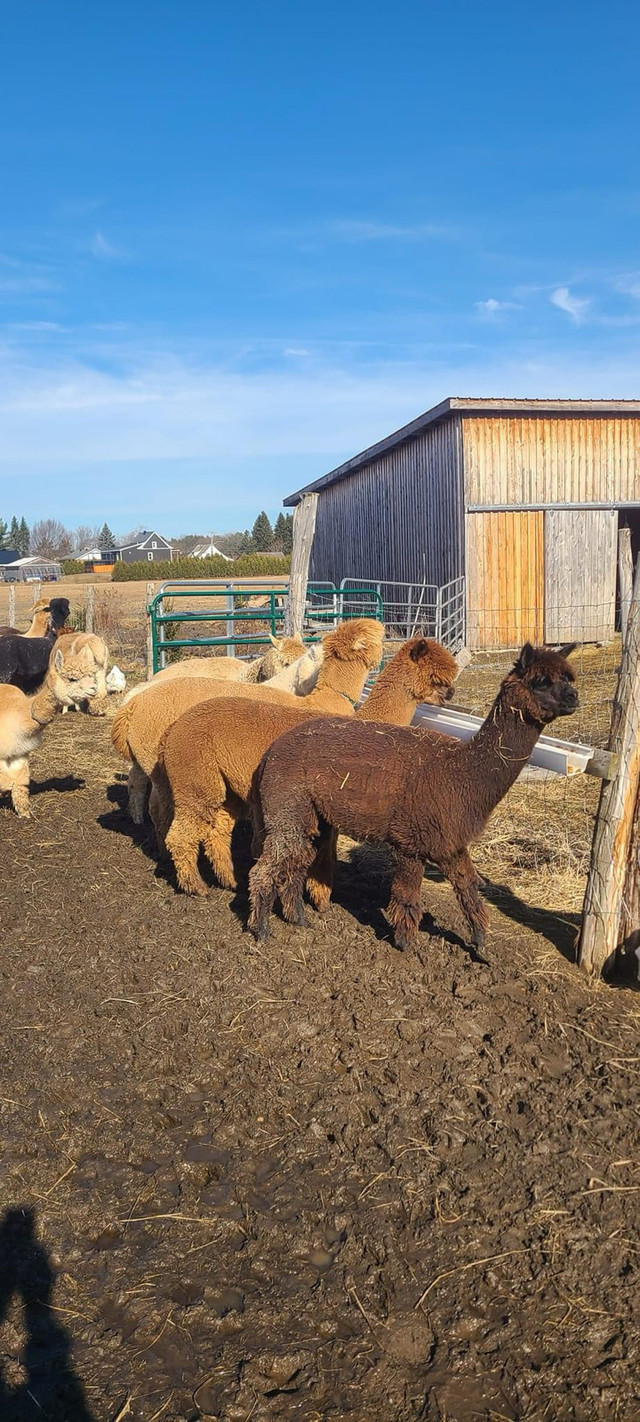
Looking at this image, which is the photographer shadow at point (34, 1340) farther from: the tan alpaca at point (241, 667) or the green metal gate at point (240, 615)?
the green metal gate at point (240, 615)

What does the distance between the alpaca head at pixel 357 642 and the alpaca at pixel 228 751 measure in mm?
478

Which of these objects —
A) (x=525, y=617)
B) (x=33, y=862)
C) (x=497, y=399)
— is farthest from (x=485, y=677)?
(x=33, y=862)

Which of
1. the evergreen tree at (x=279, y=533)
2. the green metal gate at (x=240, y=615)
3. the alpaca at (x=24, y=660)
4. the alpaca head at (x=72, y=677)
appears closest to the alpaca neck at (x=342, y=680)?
the alpaca head at (x=72, y=677)

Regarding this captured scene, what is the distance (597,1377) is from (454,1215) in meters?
0.71

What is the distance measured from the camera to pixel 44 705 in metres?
8.62

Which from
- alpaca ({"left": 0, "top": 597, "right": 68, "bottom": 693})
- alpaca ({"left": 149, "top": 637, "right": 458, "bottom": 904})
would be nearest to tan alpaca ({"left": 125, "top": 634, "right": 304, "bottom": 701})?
alpaca ({"left": 149, "top": 637, "right": 458, "bottom": 904})

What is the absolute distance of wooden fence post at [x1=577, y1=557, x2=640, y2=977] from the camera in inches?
192

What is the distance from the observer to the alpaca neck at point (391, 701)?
6.55 meters

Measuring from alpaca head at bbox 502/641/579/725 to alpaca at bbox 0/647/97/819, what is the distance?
4753 millimetres

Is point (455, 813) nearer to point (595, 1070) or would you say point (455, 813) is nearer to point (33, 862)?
point (595, 1070)

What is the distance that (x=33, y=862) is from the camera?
7.27 meters

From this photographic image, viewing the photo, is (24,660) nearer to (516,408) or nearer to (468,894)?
(468,894)

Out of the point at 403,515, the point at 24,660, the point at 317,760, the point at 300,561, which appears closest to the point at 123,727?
the point at 317,760

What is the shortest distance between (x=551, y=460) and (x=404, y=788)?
53.2 feet
